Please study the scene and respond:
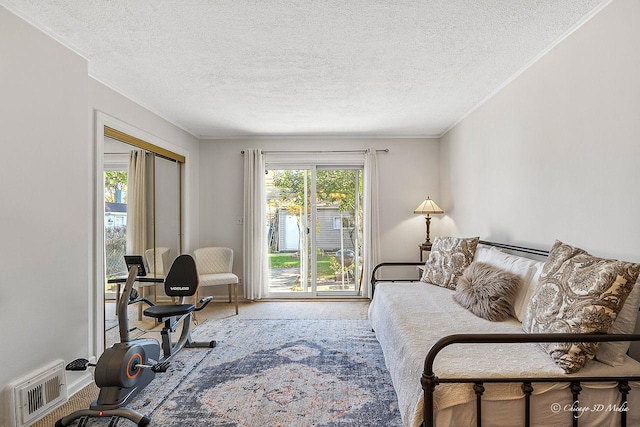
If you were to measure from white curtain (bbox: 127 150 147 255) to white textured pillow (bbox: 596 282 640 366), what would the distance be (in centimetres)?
360

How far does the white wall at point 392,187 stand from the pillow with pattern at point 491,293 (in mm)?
2499

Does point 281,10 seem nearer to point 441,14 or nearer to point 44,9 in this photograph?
point 441,14

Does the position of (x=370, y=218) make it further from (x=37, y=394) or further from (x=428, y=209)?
(x=37, y=394)

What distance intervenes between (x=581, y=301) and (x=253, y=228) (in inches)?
163

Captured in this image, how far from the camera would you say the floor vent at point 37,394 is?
202cm

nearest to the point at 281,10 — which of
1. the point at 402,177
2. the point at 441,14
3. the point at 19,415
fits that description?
the point at 441,14

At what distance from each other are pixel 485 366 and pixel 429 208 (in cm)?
327

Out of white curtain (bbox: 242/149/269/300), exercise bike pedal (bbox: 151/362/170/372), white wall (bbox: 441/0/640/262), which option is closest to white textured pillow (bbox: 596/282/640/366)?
white wall (bbox: 441/0/640/262)

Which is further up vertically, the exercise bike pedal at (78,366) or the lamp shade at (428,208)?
the lamp shade at (428,208)

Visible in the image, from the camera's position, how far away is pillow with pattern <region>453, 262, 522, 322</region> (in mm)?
2393

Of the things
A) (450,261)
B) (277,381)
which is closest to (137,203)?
(277,381)

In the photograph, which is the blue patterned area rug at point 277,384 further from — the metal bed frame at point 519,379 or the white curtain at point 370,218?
the white curtain at point 370,218

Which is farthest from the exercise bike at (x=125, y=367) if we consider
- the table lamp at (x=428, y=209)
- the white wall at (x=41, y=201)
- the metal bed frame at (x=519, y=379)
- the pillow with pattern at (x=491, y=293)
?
the table lamp at (x=428, y=209)

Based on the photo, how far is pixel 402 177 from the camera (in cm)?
523
